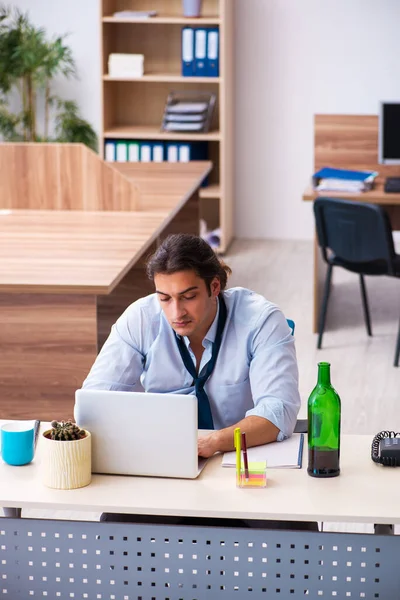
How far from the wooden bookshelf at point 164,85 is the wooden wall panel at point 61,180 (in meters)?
2.22

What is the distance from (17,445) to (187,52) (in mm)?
4954

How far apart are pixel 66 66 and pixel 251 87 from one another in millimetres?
1315

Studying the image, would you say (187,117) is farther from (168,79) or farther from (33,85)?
(33,85)

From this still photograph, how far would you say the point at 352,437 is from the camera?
2.30 meters

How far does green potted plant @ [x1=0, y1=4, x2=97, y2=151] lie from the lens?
677 centimetres

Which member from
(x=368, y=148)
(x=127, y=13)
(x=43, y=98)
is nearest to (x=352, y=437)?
(x=368, y=148)

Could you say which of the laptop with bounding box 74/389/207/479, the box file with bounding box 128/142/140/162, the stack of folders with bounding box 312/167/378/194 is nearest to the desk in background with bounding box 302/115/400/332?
the stack of folders with bounding box 312/167/378/194

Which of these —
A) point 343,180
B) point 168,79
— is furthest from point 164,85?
point 343,180

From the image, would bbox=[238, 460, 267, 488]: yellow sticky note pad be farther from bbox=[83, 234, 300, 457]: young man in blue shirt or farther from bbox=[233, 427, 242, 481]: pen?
bbox=[83, 234, 300, 457]: young man in blue shirt

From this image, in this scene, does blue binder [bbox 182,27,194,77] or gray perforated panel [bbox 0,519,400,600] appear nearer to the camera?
gray perforated panel [bbox 0,519,400,600]

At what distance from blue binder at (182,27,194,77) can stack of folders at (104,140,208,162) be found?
487 mm

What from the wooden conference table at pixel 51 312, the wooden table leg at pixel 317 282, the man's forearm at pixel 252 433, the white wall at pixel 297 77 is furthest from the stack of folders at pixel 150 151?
the man's forearm at pixel 252 433

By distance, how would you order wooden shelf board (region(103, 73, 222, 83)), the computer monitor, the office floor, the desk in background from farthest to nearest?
wooden shelf board (region(103, 73, 222, 83)), the desk in background, the computer monitor, the office floor

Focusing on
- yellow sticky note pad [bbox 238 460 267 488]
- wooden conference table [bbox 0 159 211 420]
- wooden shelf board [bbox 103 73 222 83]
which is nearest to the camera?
yellow sticky note pad [bbox 238 460 267 488]
